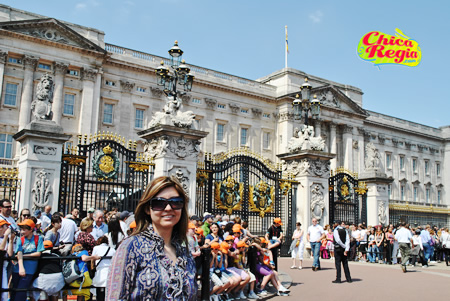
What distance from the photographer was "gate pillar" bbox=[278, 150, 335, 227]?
56.7ft

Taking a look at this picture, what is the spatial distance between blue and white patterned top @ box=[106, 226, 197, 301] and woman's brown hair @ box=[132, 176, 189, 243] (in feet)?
0.45

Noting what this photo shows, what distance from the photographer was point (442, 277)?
14484mm

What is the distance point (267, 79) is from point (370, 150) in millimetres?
32778

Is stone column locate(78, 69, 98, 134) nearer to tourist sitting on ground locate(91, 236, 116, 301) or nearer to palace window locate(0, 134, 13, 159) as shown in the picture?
palace window locate(0, 134, 13, 159)

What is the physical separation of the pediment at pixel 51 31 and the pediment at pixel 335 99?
2504 cm

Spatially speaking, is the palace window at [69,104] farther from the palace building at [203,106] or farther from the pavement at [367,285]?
the pavement at [367,285]

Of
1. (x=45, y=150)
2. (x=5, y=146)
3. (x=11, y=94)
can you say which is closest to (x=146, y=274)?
(x=45, y=150)

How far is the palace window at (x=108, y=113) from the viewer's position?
129ft

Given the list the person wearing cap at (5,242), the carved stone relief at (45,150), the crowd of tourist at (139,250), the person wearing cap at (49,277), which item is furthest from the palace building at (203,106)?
the person wearing cap at (5,242)

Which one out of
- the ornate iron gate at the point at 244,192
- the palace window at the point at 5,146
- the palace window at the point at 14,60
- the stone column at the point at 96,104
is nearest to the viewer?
the ornate iron gate at the point at 244,192

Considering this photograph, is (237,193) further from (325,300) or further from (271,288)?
(325,300)

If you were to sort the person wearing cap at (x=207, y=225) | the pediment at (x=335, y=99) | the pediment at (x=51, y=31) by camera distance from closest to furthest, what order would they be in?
the person wearing cap at (x=207, y=225) < the pediment at (x=51, y=31) < the pediment at (x=335, y=99)

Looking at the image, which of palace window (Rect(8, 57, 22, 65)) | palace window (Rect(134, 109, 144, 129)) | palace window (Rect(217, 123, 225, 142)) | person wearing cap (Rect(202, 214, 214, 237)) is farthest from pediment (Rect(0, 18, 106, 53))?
person wearing cap (Rect(202, 214, 214, 237))

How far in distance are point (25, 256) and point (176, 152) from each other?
7.50m
